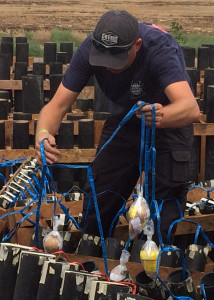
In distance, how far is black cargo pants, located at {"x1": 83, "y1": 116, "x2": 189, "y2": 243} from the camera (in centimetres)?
592

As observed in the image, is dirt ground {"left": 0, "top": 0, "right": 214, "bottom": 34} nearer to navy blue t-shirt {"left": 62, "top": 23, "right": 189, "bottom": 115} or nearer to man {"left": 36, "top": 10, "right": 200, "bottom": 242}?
man {"left": 36, "top": 10, "right": 200, "bottom": 242}

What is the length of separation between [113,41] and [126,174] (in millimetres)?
1266

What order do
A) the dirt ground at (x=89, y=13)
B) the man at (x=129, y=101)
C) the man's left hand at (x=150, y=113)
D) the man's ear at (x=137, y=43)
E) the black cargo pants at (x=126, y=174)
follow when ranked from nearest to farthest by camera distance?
the man's left hand at (x=150, y=113), the man at (x=129, y=101), the man's ear at (x=137, y=43), the black cargo pants at (x=126, y=174), the dirt ground at (x=89, y=13)

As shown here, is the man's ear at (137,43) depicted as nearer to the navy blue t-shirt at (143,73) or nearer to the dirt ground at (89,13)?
the navy blue t-shirt at (143,73)

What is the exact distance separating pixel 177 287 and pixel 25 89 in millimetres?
6669

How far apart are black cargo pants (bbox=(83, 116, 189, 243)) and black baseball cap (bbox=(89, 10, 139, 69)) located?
2.52 feet

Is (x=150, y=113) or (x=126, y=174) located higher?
(x=150, y=113)

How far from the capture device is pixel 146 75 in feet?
18.6

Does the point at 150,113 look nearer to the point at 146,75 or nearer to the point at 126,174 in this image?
the point at 146,75

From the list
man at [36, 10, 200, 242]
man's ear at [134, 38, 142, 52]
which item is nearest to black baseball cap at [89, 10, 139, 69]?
man at [36, 10, 200, 242]

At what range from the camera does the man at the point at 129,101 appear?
5277 millimetres

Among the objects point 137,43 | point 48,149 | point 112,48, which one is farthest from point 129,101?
point 48,149

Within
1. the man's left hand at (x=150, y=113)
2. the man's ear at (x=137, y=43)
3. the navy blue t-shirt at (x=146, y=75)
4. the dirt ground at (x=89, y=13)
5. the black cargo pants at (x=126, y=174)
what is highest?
the dirt ground at (x=89, y=13)

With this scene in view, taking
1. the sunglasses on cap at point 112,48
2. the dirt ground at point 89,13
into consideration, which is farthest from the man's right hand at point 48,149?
the dirt ground at point 89,13
